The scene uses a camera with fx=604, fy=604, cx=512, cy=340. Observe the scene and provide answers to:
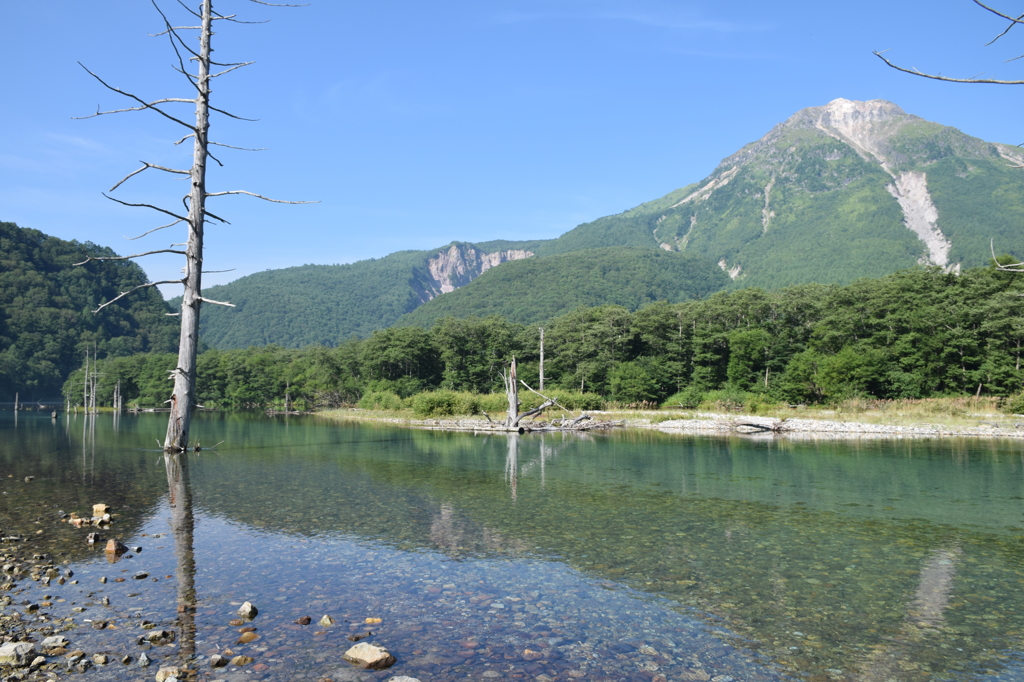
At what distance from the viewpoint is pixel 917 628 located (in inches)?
281

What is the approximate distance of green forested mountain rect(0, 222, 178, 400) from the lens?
132 meters

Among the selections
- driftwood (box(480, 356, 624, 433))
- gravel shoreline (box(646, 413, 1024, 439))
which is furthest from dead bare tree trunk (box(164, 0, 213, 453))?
gravel shoreline (box(646, 413, 1024, 439))

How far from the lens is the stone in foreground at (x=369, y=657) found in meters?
5.91

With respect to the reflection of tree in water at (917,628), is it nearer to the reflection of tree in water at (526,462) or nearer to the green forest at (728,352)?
the reflection of tree in water at (526,462)

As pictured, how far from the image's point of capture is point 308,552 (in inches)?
396

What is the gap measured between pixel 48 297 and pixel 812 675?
183m

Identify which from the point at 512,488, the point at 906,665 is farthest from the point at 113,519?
the point at 906,665

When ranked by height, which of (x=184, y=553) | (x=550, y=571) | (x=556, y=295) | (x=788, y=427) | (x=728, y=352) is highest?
(x=556, y=295)

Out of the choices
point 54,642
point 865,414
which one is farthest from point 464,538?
point 865,414

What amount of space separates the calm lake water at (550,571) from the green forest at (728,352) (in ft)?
111

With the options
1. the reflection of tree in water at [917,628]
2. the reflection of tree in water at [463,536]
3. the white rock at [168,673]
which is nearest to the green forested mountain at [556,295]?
the reflection of tree in water at [463,536]

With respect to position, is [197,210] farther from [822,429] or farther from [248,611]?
[822,429]

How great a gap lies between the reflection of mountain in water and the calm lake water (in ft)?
0.16

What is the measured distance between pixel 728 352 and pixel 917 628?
6450 centimetres
